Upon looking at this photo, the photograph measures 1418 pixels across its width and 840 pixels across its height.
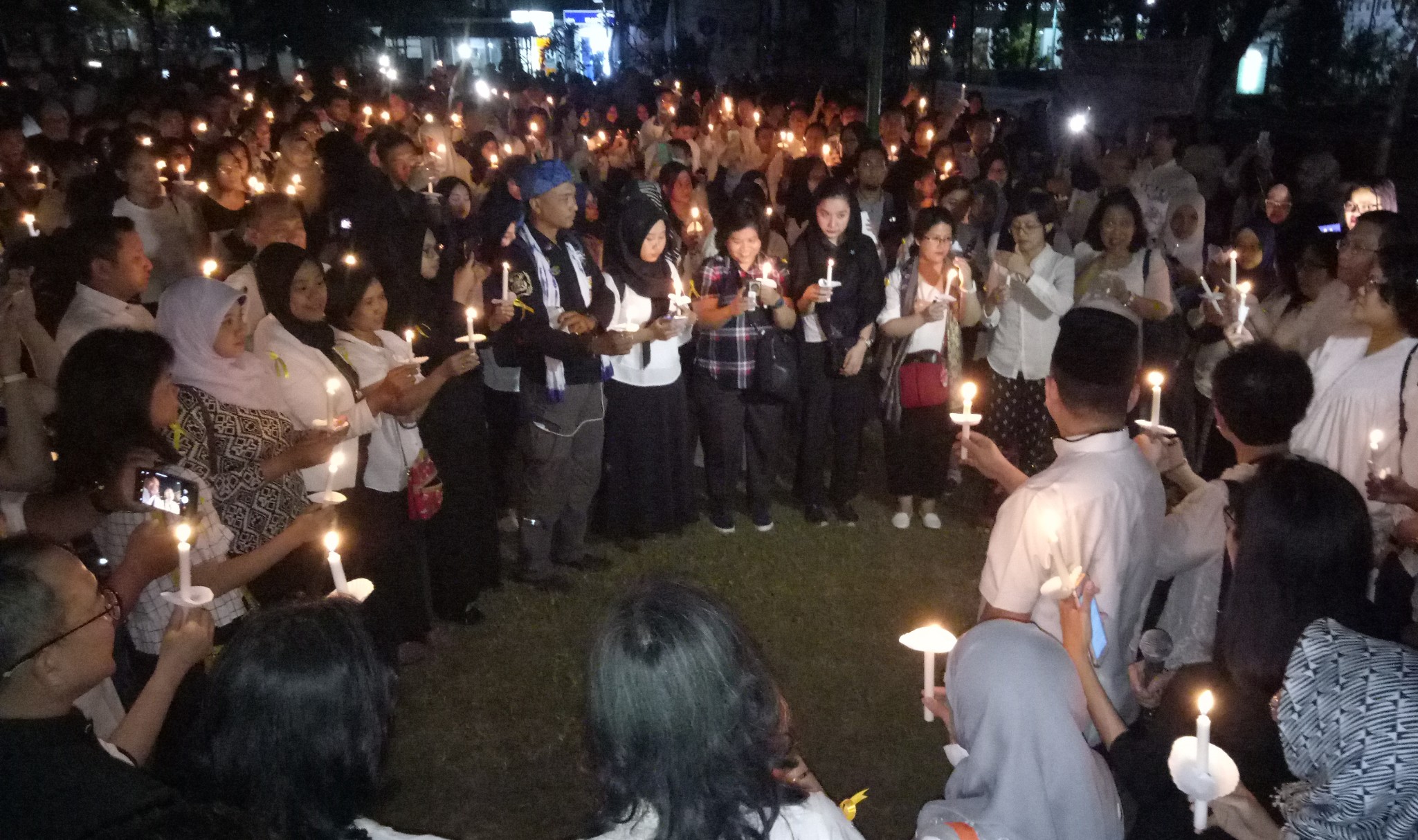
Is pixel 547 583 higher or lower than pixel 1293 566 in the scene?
lower

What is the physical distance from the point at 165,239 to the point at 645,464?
327cm

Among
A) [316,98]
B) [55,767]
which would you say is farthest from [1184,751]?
[316,98]

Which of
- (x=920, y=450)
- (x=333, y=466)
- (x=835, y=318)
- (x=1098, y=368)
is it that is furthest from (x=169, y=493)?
(x=920, y=450)

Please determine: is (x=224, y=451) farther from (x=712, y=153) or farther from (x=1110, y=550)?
(x=712, y=153)

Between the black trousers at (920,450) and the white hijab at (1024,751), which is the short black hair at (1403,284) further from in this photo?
the white hijab at (1024,751)

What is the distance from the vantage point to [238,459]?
3.39 metres

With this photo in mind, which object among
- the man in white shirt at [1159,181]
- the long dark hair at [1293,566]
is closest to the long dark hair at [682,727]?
the long dark hair at [1293,566]

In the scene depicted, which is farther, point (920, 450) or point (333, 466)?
point (920, 450)

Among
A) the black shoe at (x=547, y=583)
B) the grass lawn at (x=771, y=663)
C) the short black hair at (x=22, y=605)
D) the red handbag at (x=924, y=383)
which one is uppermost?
the short black hair at (x=22, y=605)

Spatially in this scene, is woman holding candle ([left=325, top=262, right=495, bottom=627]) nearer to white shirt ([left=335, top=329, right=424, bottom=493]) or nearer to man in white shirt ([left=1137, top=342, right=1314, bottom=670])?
white shirt ([left=335, top=329, right=424, bottom=493])

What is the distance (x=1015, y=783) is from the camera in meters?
2.07

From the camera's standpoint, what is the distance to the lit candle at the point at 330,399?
11.8 ft

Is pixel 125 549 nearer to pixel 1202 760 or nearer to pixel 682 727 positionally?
pixel 682 727

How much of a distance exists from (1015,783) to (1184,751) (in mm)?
348
